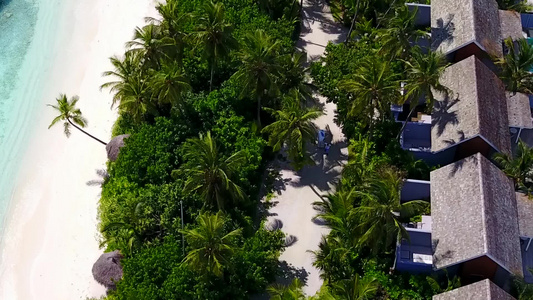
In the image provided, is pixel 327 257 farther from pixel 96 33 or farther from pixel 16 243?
pixel 96 33

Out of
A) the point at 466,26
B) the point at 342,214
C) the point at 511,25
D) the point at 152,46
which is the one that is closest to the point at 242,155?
the point at 342,214

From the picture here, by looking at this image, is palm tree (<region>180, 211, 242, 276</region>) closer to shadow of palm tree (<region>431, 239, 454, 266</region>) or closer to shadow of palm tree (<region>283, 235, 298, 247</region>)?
shadow of palm tree (<region>283, 235, 298, 247</region>)

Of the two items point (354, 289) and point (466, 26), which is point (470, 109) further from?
point (354, 289)

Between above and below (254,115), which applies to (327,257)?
below

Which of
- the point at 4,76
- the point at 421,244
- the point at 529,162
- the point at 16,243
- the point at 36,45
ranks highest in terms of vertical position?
the point at 36,45

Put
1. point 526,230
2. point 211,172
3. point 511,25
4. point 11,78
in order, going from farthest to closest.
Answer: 1. point 11,78
2. point 511,25
3. point 526,230
4. point 211,172

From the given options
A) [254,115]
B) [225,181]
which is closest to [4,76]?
[254,115]

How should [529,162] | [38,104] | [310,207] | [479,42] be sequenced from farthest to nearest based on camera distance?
[38,104] → [479,42] → [310,207] → [529,162]
